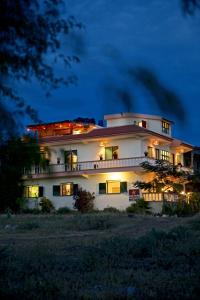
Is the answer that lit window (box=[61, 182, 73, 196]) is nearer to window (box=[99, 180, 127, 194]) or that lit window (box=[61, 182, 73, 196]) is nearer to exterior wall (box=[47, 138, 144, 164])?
exterior wall (box=[47, 138, 144, 164])

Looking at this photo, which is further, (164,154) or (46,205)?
(164,154)

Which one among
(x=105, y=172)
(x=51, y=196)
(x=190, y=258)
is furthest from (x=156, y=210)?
(x=190, y=258)

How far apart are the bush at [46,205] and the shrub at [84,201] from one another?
6.99 feet

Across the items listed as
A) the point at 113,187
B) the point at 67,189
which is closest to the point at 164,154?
the point at 113,187

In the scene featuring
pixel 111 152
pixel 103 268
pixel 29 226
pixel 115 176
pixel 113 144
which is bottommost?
pixel 103 268

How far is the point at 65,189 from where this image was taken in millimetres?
44531

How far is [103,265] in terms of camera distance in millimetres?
10617

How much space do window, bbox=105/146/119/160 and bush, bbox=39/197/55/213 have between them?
17.3 feet

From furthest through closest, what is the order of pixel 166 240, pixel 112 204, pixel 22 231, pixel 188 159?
pixel 188 159
pixel 112 204
pixel 22 231
pixel 166 240

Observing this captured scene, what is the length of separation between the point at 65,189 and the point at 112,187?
150 inches

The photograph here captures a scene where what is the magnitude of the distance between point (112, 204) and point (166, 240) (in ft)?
92.8

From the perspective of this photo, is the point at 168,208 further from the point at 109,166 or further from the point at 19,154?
the point at 19,154

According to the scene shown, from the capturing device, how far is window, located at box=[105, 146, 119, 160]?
140 ft

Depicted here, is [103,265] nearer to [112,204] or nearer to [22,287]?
[22,287]
